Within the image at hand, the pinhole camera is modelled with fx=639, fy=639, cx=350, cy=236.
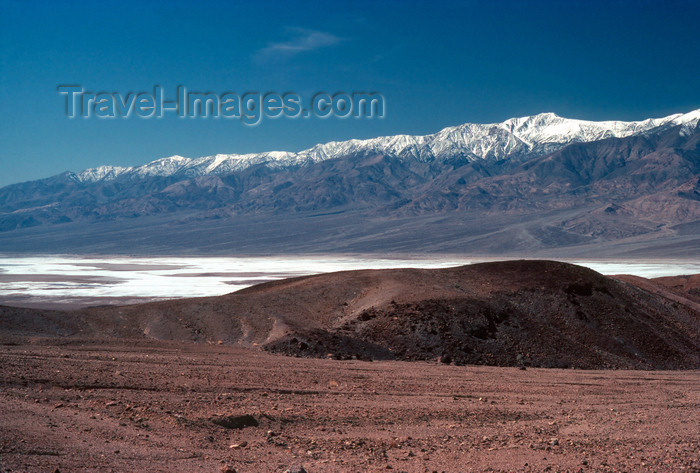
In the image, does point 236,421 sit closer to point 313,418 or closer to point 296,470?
point 313,418

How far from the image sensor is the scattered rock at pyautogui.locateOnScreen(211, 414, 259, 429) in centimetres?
915

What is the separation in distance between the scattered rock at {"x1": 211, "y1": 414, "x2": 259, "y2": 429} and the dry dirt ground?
115 millimetres

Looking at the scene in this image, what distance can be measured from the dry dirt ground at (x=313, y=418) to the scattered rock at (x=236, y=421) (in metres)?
0.11

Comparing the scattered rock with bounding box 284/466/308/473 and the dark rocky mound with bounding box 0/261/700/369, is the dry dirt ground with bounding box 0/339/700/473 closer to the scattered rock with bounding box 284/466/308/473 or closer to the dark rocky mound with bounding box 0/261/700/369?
the scattered rock with bounding box 284/466/308/473

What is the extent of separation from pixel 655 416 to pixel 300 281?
829 inches

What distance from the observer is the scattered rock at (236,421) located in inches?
360

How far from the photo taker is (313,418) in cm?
1017

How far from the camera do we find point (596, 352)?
22.1 metres

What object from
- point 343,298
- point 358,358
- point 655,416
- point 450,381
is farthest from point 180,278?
point 655,416

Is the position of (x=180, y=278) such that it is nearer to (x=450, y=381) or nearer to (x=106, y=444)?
(x=450, y=381)

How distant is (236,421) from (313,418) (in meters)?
1.41

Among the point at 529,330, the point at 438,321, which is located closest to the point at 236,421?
the point at 438,321

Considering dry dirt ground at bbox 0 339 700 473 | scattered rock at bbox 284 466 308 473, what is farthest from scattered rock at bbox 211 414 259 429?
scattered rock at bbox 284 466 308 473

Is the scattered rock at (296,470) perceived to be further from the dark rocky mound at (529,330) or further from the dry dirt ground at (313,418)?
the dark rocky mound at (529,330)
